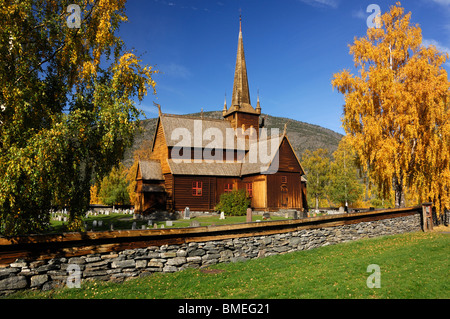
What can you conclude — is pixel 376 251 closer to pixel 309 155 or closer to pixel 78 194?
pixel 78 194

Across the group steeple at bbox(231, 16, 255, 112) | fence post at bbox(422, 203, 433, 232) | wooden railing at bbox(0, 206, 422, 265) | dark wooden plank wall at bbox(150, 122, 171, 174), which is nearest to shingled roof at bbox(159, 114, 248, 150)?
dark wooden plank wall at bbox(150, 122, 171, 174)

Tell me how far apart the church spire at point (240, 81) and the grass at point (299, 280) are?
3357cm

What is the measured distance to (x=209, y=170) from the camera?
36656mm

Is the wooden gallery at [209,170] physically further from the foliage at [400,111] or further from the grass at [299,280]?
the grass at [299,280]

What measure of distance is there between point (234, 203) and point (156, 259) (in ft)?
77.9

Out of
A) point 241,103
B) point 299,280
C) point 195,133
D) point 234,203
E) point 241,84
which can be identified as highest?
point 241,84

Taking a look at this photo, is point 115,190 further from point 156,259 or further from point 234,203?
point 156,259

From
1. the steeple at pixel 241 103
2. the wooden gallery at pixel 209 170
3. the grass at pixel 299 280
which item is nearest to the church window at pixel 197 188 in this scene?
the wooden gallery at pixel 209 170

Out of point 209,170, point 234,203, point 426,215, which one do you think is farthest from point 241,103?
point 426,215

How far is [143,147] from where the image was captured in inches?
2394

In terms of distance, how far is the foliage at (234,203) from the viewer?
1329 inches
